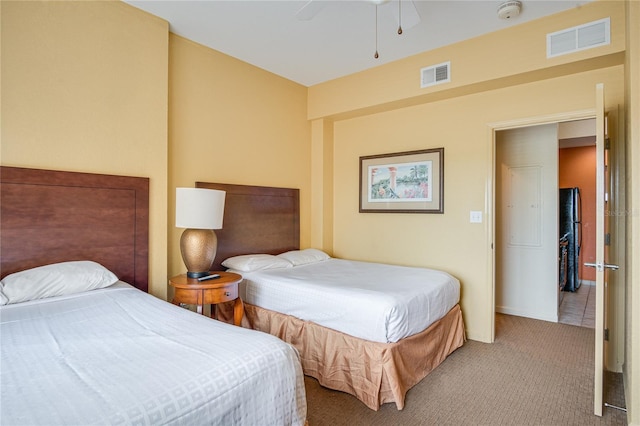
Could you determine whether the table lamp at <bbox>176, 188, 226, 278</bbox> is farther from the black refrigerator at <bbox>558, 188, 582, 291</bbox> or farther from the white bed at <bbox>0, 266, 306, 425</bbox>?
the black refrigerator at <bbox>558, 188, 582, 291</bbox>

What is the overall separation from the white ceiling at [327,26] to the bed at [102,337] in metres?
1.42

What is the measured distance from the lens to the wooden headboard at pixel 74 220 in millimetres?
2053

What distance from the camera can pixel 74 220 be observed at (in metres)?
2.28

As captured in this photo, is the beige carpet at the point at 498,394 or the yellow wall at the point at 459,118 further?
the yellow wall at the point at 459,118

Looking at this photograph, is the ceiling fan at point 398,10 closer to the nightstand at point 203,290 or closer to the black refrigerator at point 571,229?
the nightstand at point 203,290

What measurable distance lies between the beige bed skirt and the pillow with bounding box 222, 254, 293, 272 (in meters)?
0.41

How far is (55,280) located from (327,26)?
106 inches

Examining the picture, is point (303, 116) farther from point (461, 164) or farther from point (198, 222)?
point (198, 222)

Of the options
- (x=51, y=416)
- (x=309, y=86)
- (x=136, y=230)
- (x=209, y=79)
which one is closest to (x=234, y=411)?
(x=51, y=416)

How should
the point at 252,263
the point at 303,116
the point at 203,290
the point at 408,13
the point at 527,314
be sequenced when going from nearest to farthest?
the point at 408,13, the point at 203,290, the point at 252,263, the point at 527,314, the point at 303,116

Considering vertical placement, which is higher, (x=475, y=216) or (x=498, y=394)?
(x=475, y=216)

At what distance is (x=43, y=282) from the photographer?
1926 mm

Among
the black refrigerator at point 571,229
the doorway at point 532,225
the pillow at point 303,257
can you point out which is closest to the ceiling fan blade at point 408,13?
the pillow at point 303,257

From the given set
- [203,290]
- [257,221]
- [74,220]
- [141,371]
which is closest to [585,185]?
[257,221]
